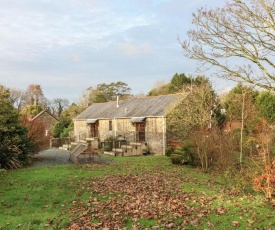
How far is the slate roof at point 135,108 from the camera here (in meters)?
29.2

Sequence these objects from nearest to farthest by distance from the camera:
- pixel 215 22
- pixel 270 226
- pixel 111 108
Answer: pixel 270 226 → pixel 215 22 → pixel 111 108

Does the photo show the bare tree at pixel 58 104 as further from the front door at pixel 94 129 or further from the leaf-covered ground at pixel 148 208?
the leaf-covered ground at pixel 148 208

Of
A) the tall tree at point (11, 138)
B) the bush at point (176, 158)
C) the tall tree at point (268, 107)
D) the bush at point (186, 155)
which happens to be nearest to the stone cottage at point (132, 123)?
the bush at point (176, 158)

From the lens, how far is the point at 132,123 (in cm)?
3119

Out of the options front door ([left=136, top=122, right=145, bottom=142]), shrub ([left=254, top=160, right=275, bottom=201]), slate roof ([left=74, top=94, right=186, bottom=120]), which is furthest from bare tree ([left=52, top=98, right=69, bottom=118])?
shrub ([left=254, top=160, right=275, bottom=201])

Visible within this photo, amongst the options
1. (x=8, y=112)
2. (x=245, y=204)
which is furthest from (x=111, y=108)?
(x=245, y=204)

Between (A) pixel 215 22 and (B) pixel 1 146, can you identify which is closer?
(A) pixel 215 22

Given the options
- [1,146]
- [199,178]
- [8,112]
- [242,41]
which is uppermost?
[242,41]

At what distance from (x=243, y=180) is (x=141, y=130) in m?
20.0

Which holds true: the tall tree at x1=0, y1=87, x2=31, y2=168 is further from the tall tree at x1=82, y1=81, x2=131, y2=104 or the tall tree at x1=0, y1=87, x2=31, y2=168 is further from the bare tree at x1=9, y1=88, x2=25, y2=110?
the bare tree at x1=9, y1=88, x2=25, y2=110

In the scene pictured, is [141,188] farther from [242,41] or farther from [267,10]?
[267,10]

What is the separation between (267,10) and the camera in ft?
33.0

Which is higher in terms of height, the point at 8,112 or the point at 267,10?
the point at 267,10

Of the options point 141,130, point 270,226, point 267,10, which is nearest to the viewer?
point 270,226
